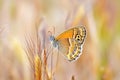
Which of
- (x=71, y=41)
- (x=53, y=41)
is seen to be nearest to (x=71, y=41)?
(x=71, y=41)

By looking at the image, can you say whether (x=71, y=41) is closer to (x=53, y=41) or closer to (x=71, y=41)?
(x=71, y=41)

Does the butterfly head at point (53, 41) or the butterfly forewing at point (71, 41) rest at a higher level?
the butterfly head at point (53, 41)

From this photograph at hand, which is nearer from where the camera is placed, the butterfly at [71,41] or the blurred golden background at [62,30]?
the butterfly at [71,41]

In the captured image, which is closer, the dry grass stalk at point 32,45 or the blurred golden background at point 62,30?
the dry grass stalk at point 32,45

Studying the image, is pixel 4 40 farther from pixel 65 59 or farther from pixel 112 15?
pixel 112 15

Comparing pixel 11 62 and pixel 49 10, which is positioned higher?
pixel 49 10

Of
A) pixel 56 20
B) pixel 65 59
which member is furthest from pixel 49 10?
pixel 65 59
